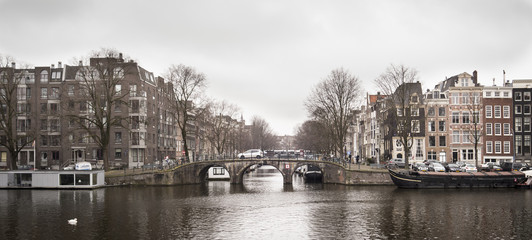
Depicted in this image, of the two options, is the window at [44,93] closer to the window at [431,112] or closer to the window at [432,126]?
the window at [431,112]

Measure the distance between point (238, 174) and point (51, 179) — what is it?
25.9 meters

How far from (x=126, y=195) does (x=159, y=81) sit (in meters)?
41.8

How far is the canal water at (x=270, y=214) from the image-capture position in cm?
3362

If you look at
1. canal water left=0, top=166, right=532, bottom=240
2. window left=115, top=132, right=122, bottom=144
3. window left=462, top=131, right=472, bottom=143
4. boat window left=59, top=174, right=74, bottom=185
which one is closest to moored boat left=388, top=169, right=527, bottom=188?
canal water left=0, top=166, right=532, bottom=240

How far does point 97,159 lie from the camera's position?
289ft

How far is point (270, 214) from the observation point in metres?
42.7

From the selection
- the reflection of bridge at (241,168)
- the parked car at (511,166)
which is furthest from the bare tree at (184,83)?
the parked car at (511,166)

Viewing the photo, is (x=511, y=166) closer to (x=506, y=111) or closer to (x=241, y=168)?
(x=506, y=111)

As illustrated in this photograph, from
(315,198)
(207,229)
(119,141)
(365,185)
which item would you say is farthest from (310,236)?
(119,141)

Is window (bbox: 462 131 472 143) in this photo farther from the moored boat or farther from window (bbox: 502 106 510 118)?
the moored boat

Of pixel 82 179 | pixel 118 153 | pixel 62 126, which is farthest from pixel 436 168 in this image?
pixel 62 126

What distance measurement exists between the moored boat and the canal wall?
427 cm

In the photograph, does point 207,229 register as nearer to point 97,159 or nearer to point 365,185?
point 365,185

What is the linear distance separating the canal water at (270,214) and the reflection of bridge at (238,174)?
7614mm
